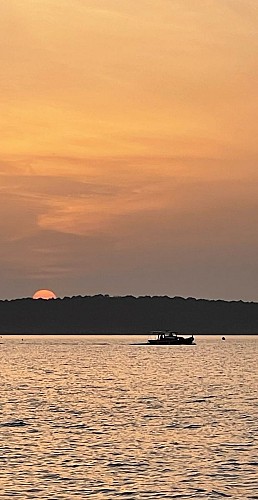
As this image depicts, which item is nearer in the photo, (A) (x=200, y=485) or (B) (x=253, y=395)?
(A) (x=200, y=485)

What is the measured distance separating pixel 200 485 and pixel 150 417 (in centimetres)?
4172

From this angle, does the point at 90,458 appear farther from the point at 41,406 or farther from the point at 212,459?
the point at 41,406

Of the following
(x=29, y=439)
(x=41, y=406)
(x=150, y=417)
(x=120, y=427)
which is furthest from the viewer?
(x=41, y=406)

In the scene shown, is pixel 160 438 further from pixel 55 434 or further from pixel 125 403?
pixel 125 403

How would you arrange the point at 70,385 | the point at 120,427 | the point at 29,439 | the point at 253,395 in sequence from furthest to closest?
the point at 70,385
the point at 253,395
the point at 120,427
the point at 29,439

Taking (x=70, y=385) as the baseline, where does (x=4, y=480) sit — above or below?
below

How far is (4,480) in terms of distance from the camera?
212 ft

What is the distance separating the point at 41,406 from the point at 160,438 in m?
36.3

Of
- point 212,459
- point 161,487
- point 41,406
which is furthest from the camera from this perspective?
point 41,406

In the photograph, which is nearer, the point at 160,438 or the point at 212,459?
the point at 212,459

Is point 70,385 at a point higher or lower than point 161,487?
higher

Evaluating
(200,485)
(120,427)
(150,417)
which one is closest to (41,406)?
(150,417)

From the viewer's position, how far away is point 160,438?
282 feet

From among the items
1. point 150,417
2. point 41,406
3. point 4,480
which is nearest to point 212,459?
point 4,480
